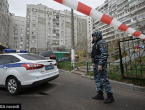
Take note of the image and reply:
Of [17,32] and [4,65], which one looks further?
[17,32]

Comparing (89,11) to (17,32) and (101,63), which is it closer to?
(101,63)

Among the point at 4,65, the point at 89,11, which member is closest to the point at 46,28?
the point at 4,65

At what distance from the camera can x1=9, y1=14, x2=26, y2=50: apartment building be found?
4853 cm

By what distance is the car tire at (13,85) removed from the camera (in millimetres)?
2999

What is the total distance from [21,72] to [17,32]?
56344 millimetres

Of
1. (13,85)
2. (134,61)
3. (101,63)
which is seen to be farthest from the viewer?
(134,61)

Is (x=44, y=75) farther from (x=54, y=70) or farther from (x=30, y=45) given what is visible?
(x=30, y=45)

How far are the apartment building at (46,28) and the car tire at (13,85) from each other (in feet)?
144

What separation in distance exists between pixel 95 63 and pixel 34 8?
57.5 metres

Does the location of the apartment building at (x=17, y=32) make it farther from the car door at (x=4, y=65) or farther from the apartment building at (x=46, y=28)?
the car door at (x=4, y=65)

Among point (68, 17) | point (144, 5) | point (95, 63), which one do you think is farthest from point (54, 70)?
point (68, 17)

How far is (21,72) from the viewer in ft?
9.78

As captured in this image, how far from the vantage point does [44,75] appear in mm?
3262

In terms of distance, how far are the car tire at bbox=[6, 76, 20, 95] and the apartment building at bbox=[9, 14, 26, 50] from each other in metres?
51.8
